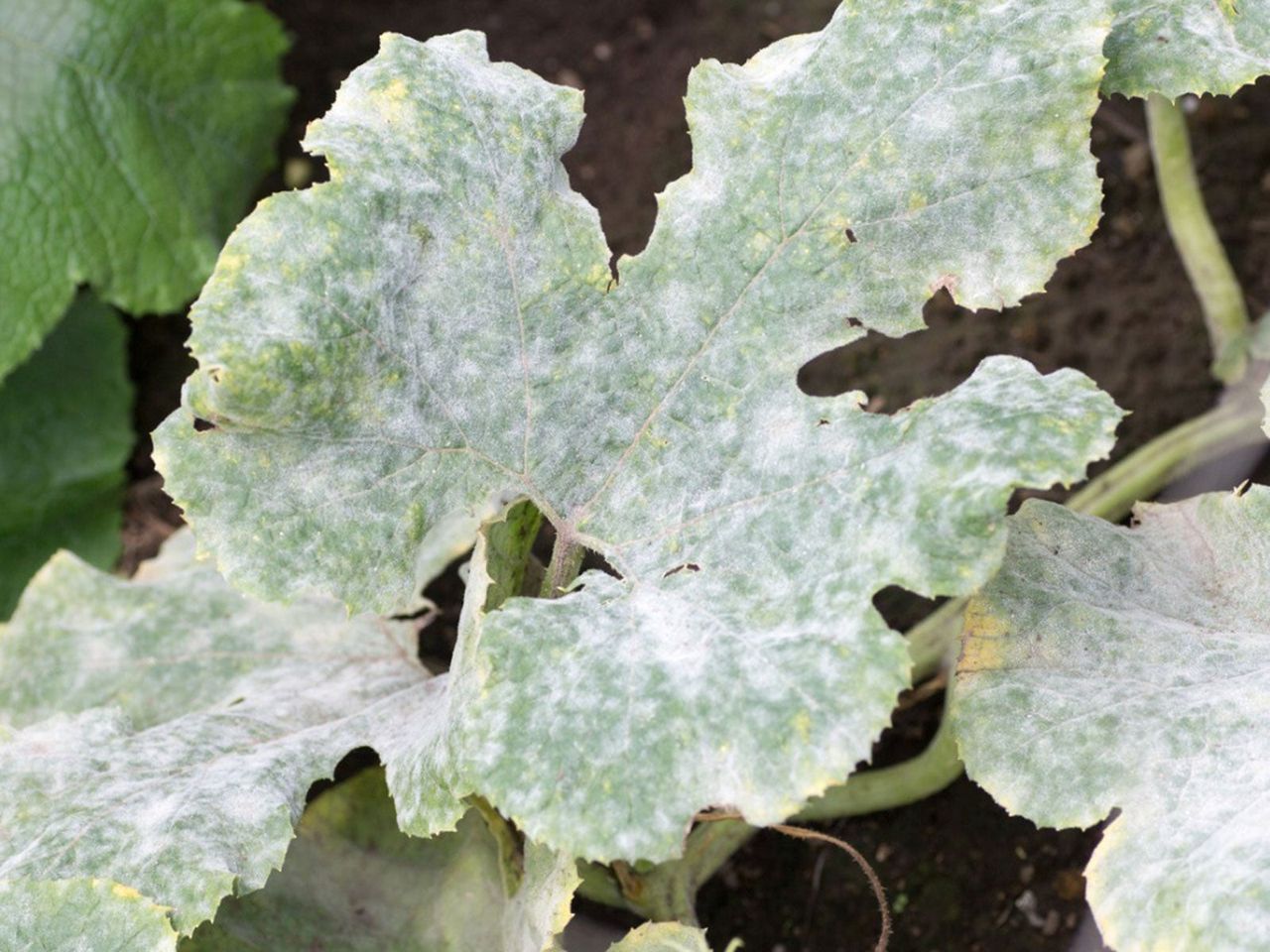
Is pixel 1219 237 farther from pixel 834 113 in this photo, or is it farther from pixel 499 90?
pixel 499 90

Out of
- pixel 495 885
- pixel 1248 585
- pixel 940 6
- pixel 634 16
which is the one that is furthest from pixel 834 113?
pixel 634 16

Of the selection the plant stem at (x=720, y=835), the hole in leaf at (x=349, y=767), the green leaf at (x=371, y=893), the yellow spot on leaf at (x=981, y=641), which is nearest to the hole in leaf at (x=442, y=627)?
the hole in leaf at (x=349, y=767)

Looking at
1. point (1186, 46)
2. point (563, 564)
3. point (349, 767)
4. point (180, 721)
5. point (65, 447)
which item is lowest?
point (349, 767)

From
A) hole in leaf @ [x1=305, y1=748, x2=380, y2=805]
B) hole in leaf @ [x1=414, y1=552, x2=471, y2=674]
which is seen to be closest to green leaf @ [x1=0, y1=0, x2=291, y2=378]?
hole in leaf @ [x1=414, y1=552, x2=471, y2=674]

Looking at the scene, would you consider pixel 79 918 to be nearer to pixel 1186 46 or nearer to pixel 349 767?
pixel 349 767

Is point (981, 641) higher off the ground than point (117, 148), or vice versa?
point (117, 148)

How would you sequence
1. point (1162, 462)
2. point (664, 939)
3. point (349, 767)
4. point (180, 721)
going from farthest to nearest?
point (349, 767) < point (1162, 462) < point (180, 721) < point (664, 939)

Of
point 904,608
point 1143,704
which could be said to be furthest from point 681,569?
point 904,608

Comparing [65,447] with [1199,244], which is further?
[65,447]
